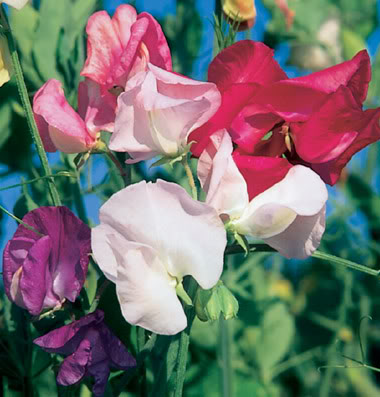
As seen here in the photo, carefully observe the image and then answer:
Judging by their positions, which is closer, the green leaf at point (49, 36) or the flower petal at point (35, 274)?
the flower petal at point (35, 274)

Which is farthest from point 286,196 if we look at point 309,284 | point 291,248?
point 309,284

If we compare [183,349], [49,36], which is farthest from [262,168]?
[49,36]

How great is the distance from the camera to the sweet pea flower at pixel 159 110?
501 mm

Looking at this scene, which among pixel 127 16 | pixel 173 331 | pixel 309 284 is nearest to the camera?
pixel 173 331

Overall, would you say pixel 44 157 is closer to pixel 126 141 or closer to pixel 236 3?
pixel 126 141

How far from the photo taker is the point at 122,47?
0.57 meters

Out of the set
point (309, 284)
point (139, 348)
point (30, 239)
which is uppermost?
point (30, 239)

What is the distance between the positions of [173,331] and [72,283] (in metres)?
0.09

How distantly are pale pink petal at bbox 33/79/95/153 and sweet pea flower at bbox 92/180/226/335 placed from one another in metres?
0.09

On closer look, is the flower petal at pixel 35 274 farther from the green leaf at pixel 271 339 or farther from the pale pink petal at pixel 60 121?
the green leaf at pixel 271 339

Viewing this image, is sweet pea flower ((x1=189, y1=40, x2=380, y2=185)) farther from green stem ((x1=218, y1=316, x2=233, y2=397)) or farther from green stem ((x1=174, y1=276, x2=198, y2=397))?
green stem ((x1=218, y1=316, x2=233, y2=397))

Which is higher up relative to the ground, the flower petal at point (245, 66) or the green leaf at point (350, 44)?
the flower petal at point (245, 66)

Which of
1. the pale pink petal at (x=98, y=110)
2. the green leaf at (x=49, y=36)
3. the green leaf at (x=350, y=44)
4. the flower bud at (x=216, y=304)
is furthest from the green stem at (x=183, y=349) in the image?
the green leaf at (x=350, y=44)

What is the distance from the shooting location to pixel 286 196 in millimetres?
500
